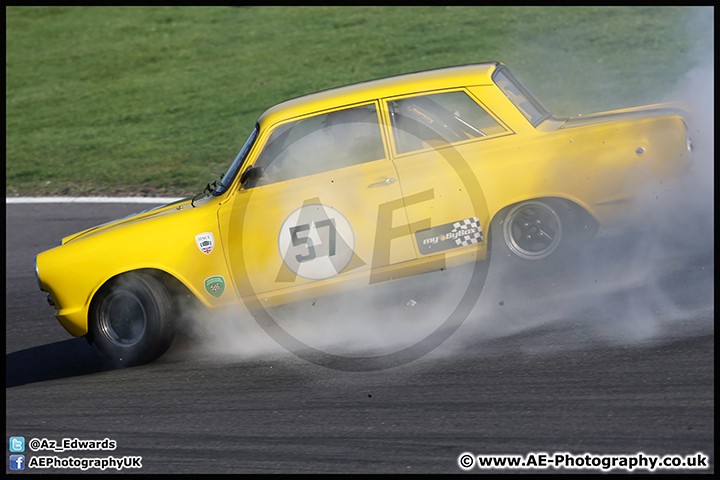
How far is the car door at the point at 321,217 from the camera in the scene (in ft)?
17.5

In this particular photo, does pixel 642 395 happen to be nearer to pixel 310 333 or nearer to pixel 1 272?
pixel 310 333

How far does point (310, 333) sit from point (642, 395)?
2.52m

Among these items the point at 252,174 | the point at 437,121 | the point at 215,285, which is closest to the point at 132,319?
the point at 215,285

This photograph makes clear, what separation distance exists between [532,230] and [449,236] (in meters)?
0.61

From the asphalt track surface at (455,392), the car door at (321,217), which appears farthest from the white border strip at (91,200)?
the car door at (321,217)

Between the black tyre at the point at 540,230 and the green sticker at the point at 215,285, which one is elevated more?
the black tyre at the point at 540,230

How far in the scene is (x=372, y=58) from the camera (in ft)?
48.9

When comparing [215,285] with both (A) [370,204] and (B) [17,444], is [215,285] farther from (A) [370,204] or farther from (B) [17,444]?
(B) [17,444]

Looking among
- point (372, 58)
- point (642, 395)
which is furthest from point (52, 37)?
point (642, 395)

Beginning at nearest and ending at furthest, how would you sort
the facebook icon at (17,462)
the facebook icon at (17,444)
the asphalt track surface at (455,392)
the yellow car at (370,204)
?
the asphalt track surface at (455,392) → the facebook icon at (17,462) → the facebook icon at (17,444) → the yellow car at (370,204)

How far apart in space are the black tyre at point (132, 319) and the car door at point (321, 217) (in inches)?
24.2

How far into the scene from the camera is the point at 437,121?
18.1 ft

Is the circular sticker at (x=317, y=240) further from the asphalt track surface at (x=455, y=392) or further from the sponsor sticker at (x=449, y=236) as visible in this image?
the asphalt track surface at (x=455, y=392)

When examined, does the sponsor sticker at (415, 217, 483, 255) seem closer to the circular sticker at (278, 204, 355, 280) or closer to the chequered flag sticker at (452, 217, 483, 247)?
the chequered flag sticker at (452, 217, 483, 247)
